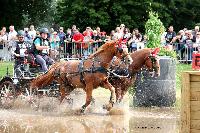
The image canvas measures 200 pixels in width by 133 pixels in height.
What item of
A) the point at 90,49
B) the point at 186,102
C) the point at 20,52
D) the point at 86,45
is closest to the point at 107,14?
the point at 90,49

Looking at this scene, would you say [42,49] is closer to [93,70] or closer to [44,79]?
[44,79]

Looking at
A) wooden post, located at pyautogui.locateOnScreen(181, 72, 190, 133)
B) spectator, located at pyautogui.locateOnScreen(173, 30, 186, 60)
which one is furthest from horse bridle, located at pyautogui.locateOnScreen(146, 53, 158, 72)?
spectator, located at pyautogui.locateOnScreen(173, 30, 186, 60)

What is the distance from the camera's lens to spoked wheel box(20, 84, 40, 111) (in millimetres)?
16547

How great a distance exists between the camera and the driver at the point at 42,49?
1683 centimetres

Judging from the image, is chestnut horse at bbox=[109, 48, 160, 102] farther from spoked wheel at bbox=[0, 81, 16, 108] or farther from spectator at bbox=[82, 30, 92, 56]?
spectator at bbox=[82, 30, 92, 56]

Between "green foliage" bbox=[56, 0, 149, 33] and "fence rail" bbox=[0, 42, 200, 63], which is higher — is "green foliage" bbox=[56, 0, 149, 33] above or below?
above

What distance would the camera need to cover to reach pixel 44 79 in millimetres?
16500

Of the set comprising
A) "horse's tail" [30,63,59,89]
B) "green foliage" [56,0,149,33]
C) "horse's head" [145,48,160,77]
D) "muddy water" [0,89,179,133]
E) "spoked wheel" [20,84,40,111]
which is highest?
"green foliage" [56,0,149,33]

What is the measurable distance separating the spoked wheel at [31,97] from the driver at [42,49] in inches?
33.4

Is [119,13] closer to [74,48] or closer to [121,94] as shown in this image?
[74,48]

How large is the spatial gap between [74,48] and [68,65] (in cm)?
1023

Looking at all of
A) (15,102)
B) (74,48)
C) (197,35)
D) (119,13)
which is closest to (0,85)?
(15,102)

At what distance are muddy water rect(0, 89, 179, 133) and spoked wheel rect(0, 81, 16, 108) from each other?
0.16m

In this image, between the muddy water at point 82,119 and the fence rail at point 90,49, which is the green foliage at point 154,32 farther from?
the fence rail at point 90,49
